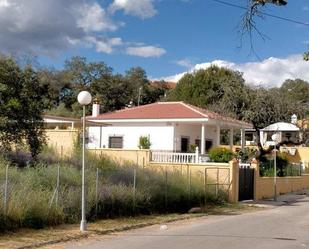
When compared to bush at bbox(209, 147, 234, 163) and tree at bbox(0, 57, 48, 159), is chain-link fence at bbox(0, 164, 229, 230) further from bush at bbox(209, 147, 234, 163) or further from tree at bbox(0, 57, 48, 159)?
bush at bbox(209, 147, 234, 163)

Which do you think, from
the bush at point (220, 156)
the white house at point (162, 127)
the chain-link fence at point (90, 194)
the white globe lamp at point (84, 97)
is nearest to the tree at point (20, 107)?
the chain-link fence at point (90, 194)

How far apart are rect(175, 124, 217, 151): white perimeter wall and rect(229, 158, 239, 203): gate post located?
45.9 ft

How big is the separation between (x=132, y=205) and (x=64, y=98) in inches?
2271

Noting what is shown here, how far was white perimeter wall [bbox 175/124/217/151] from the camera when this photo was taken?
136ft

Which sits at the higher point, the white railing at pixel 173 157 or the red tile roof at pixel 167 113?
the red tile roof at pixel 167 113

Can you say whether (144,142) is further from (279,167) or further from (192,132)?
(279,167)

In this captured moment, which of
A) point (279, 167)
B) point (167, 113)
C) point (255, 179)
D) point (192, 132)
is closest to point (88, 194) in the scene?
point (255, 179)

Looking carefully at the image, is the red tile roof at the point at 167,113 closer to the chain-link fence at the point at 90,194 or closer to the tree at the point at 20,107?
the chain-link fence at the point at 90,194

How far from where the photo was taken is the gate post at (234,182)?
2642cm

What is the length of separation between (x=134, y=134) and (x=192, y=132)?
14.8ft

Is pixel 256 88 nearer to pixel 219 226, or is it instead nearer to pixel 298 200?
pixel 298 200

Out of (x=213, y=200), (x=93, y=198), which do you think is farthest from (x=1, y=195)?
(x=213, y=200)

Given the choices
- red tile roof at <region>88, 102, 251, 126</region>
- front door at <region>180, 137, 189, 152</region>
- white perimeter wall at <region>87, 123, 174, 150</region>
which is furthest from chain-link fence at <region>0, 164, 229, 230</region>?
front door at <region>180, 137, 189, 152</region>

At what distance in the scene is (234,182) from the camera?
26859 mm
